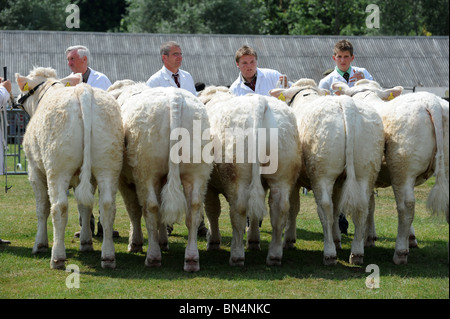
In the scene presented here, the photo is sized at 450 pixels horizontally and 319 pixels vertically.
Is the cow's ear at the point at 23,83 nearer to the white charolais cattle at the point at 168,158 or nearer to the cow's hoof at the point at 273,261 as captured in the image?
the white charolais cattle at the point at 168,158

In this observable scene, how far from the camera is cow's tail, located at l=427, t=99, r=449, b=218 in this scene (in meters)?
7.23

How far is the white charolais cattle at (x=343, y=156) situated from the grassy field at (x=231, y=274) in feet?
1.92

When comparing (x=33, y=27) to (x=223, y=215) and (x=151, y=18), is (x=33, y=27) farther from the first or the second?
(x=223, y=215)

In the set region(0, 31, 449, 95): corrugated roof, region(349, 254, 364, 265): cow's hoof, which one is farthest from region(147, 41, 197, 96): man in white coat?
region(0, 31, 449, 95): corrugated roof

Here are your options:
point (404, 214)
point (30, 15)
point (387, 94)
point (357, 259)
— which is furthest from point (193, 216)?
point (30, 15)

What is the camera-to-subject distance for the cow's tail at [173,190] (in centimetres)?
712

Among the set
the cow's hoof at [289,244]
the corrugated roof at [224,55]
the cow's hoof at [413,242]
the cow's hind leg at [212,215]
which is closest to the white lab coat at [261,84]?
the cow's hind leg at [212,215]

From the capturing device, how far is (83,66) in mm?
9750

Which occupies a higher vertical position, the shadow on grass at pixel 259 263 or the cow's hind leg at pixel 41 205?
the cow's hind leg at pixel 41 205

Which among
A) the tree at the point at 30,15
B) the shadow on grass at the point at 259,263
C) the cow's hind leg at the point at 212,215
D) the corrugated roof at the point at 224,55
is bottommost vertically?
the shadow on grass at the point at 259,263

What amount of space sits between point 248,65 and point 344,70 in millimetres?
1601

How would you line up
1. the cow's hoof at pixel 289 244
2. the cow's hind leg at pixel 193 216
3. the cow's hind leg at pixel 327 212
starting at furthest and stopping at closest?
1. the cow's hoof at pixel 289 244
2. the cow's hind leg at pixel 327 212
3. the cow's hind leg at pixel 193 216

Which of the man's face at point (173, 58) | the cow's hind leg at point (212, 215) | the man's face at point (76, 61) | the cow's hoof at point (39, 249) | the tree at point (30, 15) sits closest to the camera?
the cow's hoof at point (39, 249)

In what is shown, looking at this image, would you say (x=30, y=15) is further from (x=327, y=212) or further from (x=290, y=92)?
(x=327, y=212)
